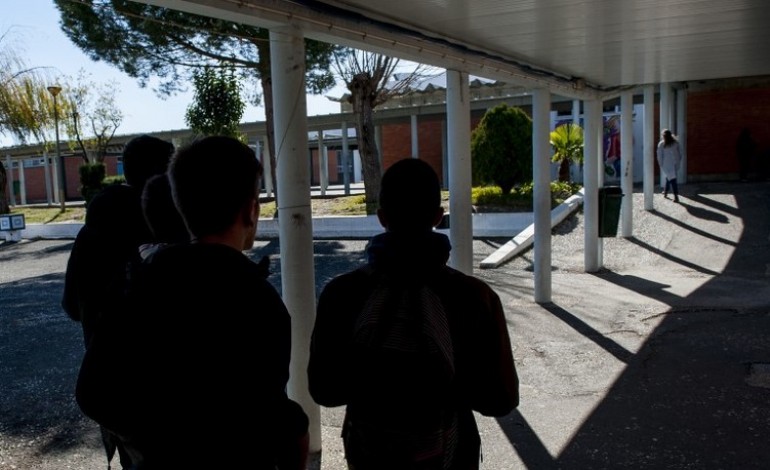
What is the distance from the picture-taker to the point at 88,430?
4953mm

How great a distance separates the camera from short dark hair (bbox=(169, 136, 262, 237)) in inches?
71.2

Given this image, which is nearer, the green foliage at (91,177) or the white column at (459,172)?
the white column at (459,172)

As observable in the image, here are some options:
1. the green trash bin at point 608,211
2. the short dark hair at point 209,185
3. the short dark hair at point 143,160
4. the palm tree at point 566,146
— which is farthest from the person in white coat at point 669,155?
the short dark hair at point 209,185

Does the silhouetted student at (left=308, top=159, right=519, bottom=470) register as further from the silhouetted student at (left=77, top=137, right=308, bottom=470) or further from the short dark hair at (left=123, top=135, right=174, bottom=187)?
the short dark hair at (left=123, top=135, right=174, bottom=187)

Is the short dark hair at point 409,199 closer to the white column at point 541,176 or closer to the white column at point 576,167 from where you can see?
the white column at point 541,176

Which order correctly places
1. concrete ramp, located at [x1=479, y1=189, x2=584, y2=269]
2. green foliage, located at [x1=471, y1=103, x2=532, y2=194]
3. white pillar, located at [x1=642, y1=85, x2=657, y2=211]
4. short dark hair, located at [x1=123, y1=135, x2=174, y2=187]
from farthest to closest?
1. green foliage, located at [x1=471, y1=103, x2=532, y2=194]
2. white pillar, located at [x1=642, y1=85, x2=657, y2=211]
3. concrete ramp, located at [x1=479, y1=189, x2=584, y2=269]
4. short dark hair, located at [x1=123, y1=135, x2=174, y2=187]

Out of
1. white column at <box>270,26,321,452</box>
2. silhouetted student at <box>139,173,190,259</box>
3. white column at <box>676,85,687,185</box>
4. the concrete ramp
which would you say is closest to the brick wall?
white column at <box>676,85,687,185</box>

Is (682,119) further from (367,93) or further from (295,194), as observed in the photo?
(295,194)

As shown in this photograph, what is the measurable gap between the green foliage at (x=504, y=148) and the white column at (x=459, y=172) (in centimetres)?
1104

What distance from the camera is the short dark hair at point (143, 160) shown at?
3.29m

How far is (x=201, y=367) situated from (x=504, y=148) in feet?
52.1

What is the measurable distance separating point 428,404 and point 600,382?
4048 mm

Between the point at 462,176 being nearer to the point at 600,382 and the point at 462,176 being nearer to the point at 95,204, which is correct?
the point at 600,382

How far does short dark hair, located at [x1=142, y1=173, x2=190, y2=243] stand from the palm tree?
57.5ft
